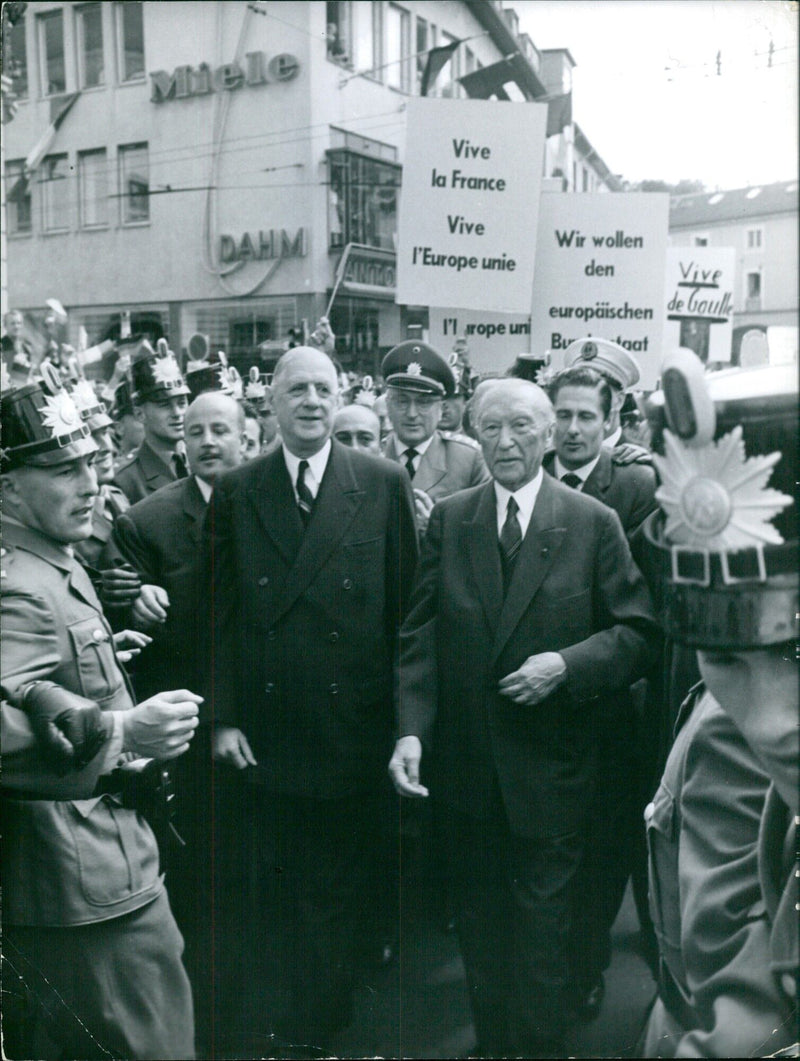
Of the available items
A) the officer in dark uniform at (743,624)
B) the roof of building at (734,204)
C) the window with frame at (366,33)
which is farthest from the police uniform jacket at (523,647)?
the window with frame at (366,33)

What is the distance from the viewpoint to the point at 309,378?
3.28m

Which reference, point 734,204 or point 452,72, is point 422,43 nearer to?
point 452,72

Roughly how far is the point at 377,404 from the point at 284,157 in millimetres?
2706

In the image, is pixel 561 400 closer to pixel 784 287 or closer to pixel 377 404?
pixel 784 287

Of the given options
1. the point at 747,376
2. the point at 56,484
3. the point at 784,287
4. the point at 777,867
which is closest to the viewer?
the point at 747,376

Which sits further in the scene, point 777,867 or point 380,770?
point 380,770

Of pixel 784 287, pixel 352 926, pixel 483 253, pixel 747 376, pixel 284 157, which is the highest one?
pixel 284 157

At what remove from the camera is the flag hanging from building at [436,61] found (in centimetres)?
288

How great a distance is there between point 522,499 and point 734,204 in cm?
91

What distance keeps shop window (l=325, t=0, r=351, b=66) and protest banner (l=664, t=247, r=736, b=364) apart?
1.68 m

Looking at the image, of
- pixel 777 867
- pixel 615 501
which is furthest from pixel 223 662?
pixel 777 867

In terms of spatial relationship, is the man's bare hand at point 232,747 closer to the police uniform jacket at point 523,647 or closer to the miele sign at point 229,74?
the police uniform jacket at point 523,647

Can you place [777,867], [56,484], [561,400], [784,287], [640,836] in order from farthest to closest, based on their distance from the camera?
[561,400] → [640,836] → [56,484] → [784,287] → [777,867]

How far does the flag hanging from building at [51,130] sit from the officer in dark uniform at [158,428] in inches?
60.1
